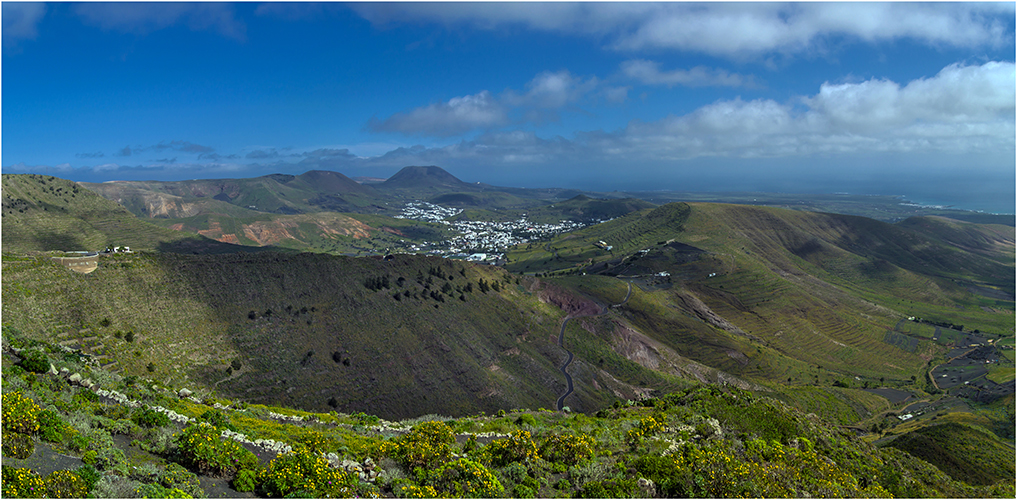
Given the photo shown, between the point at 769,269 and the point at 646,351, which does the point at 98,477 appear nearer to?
the point at 646,351

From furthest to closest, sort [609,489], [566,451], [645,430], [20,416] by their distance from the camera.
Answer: [645,430] → [566,451] → [609,489] → [20,416]

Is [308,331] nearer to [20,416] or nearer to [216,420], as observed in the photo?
[216,420]

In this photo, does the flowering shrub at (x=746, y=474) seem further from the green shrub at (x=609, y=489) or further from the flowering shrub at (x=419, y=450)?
the flowering shrub at (x=419, y=450)

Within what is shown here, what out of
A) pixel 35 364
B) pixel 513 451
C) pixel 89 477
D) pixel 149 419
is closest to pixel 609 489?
pixel 513 451

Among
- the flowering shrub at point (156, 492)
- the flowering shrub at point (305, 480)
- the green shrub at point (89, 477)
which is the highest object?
the green shrub at point (89, 477)

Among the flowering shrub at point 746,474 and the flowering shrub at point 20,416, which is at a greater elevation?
the flowering shrub at point 20,416

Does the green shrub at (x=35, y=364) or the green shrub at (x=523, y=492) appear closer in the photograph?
the green shrub at (x=523, y=492)

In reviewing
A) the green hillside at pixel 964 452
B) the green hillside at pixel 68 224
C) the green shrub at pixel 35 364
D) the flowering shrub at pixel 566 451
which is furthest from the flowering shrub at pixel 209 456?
the green hillside at pixel 68 224
